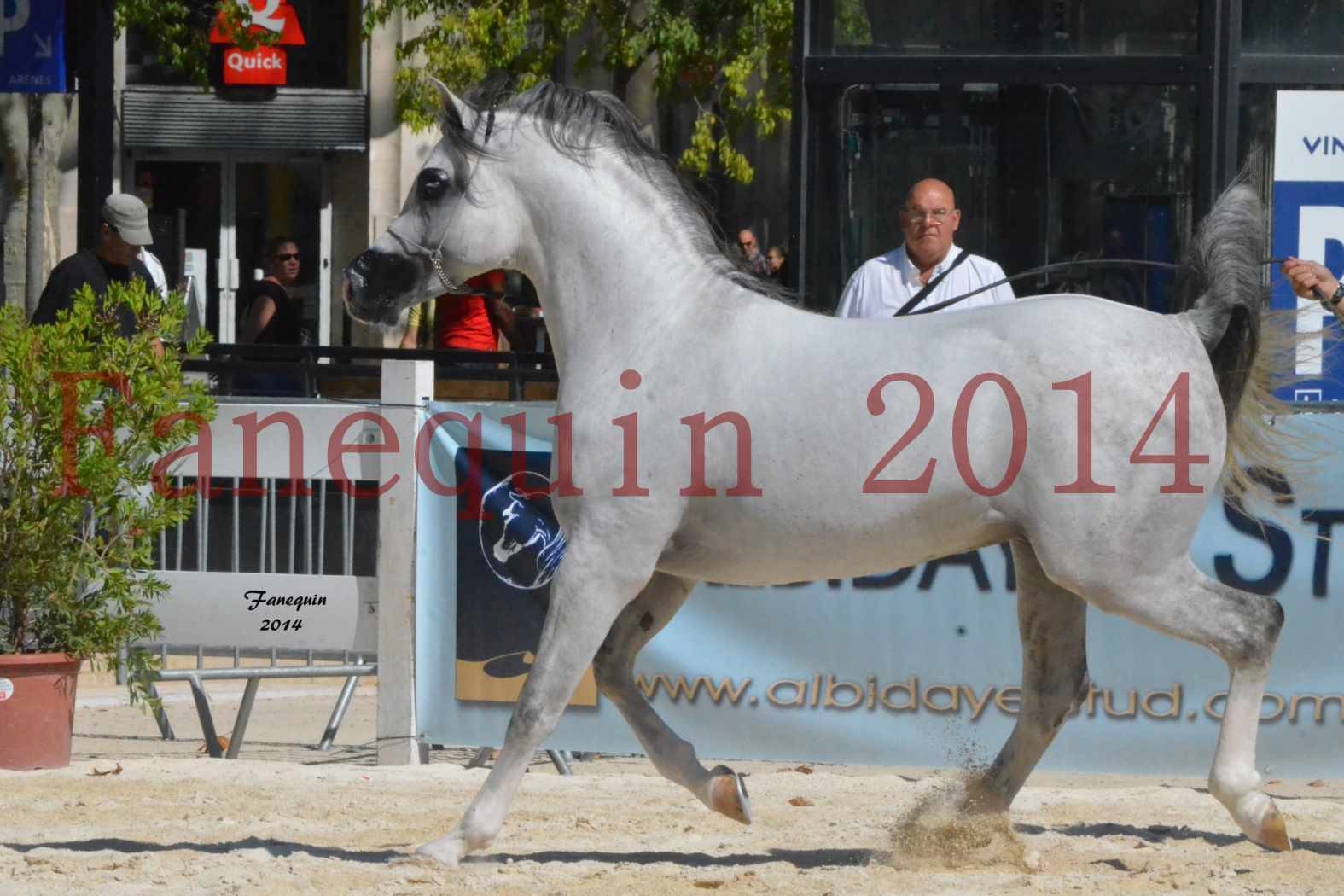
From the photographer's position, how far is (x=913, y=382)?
195 inches

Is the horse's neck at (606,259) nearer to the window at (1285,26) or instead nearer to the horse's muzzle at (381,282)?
the horse's muzzle at (381,282)

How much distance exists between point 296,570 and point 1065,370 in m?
3.62

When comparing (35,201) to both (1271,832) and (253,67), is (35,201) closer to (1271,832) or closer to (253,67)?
(253,67)

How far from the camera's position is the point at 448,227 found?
17.1 feet

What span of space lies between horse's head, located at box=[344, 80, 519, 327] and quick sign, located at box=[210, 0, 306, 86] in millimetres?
16557

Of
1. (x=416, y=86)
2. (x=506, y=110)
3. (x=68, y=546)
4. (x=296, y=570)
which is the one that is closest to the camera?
(x=506, y=110)

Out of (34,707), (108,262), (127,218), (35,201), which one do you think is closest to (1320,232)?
(127,218)

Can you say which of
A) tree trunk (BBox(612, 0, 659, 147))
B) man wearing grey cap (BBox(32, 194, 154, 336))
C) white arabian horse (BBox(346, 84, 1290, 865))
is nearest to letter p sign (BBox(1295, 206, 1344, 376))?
white arabian horse (BBox(346, 84, 1290, 865))

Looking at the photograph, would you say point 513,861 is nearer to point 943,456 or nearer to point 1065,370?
point 943,456

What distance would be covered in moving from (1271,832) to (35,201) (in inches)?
525

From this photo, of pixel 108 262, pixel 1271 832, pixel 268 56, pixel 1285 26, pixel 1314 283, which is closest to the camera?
pixel 1271 832

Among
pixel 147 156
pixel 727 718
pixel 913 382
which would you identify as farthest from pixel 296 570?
pixel 147 156

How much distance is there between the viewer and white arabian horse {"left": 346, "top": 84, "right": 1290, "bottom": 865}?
16.2ft

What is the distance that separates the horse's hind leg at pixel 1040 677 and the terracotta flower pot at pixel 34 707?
322 centimetres
